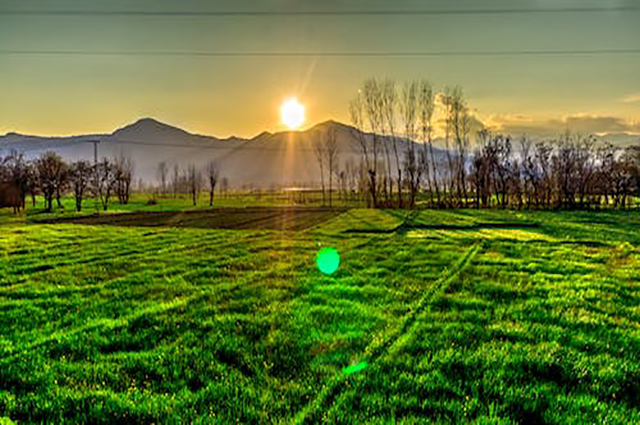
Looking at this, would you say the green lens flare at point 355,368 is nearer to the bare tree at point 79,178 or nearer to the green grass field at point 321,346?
the green grass field at point 321,346

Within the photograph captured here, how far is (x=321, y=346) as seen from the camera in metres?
6.48

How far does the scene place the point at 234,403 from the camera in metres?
4.67

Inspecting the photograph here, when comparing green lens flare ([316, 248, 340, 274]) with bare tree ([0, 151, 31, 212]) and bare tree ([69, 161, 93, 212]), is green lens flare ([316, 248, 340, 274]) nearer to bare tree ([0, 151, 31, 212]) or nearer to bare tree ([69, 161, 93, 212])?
bare tree ([0, 151, 31, 212])

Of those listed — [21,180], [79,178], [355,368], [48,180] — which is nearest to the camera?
[355,368]

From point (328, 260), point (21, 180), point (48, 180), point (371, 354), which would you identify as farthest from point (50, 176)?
point (371, 354)

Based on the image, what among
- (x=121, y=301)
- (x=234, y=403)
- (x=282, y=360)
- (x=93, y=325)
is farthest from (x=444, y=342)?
(x=121, y=301)

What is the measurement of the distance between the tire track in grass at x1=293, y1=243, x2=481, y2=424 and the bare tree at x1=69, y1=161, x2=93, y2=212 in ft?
281

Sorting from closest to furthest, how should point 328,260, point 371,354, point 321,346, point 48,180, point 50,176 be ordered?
point 371,354
point 321,346
point 328,260
point 48,180
point 50,176

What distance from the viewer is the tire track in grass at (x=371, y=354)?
4.40 meters

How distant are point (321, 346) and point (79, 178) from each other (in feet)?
310

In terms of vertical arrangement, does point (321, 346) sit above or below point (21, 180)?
below

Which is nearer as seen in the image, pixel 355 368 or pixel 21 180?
pixel 355 368

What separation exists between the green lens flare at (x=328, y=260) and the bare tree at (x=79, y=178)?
7728cm

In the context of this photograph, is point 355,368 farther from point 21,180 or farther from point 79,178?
point 79,178
